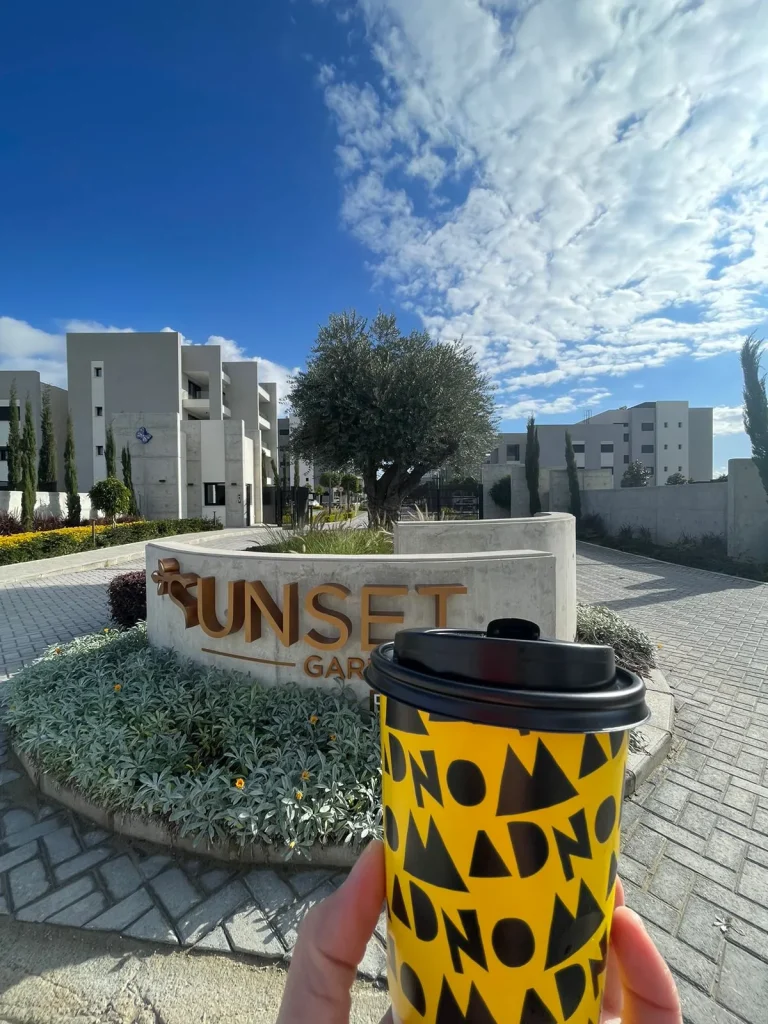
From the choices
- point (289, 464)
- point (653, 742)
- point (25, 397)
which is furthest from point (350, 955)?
point (25, 397)

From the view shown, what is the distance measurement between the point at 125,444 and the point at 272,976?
97.0 ft

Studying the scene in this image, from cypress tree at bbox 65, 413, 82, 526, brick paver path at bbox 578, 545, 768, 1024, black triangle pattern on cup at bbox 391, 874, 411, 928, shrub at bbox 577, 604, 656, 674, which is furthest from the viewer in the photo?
cypress tree at bbox 65, 413, 82, 526

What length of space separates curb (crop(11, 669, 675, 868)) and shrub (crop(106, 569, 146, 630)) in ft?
8.84

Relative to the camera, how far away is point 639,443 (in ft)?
176

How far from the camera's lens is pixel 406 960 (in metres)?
0.74

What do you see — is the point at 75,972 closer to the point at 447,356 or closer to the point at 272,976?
the point at 272,976

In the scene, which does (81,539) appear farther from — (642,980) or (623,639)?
(642,980)

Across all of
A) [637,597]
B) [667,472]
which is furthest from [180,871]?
[667,472]

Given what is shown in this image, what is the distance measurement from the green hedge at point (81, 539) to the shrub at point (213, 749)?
12.4 meters

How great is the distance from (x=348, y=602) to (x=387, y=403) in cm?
904

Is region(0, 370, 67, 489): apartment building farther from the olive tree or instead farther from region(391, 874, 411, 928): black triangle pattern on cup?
region(391, 874, 411, 928): black triangle pattern on cup

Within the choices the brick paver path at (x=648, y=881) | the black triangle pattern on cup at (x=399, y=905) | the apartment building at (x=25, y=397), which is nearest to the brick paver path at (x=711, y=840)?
the brick paver path at (x=648, y=881)

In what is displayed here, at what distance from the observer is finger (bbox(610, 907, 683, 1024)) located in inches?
30.2

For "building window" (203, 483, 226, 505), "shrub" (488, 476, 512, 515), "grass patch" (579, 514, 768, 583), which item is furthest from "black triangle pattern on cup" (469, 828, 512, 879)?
"building window" (203, 483, 226, 505)
